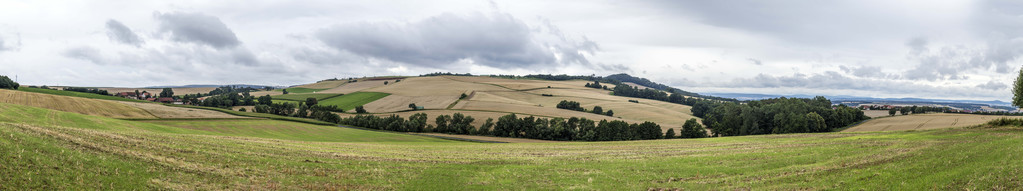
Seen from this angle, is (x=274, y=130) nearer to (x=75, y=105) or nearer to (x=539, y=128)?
(x=75, y=105)

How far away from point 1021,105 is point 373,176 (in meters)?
66.7

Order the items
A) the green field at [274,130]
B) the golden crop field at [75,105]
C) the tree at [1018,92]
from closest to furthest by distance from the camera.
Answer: the tree at [1018,92], the golden crop field at [75,105], the green field at [274,130]

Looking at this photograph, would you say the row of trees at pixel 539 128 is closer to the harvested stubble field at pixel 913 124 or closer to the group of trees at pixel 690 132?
the group of trees at pixel 690 132

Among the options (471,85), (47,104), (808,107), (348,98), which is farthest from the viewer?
(471,85)

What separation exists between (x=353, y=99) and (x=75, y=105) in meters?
87.3

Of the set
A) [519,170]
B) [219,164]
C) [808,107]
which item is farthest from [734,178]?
[808,107]

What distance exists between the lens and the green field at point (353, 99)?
143 meters

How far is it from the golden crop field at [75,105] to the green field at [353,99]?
204 feet

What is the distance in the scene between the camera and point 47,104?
6756 cm

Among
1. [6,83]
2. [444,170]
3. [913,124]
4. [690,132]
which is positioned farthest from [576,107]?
[6,83]

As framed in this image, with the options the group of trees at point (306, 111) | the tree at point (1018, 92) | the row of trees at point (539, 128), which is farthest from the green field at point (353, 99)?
the tree at point (1018, 92)

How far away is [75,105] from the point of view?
6850cm

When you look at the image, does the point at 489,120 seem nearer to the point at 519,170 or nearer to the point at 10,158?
the point at 519,170

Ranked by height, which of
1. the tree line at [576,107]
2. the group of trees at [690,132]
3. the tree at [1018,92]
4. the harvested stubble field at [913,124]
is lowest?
the group of trees at [690,132]
